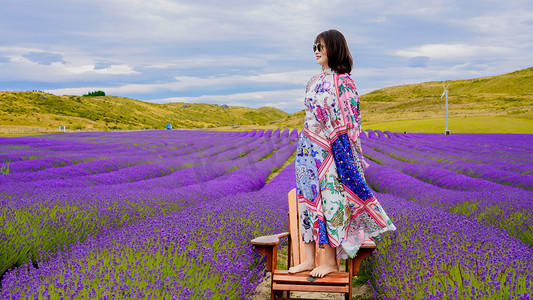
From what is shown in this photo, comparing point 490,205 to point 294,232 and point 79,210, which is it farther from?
point 79,210

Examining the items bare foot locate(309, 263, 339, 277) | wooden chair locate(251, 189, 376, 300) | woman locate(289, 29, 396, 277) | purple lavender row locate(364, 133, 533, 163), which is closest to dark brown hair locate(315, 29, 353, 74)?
woman locate(289, 29, 396, 277)

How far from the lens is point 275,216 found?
15.1 feet

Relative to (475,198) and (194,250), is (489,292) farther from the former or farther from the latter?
(475,198)

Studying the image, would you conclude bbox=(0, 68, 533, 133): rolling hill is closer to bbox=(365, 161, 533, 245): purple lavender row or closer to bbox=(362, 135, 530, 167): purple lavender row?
bbox=(362, 135, 530, 167): purple lavender row

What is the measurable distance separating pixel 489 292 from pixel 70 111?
85924mm

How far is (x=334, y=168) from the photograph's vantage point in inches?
103

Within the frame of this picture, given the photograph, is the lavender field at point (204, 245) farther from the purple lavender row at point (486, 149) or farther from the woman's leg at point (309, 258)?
the purple lavender row at point (486, 149)

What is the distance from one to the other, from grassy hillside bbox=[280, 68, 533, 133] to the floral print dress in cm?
3816

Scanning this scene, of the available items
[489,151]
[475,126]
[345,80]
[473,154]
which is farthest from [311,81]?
[475,126]

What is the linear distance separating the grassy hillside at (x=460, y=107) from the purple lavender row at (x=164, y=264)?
38105 millimetres

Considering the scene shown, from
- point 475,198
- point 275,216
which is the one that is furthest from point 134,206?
point 475,198

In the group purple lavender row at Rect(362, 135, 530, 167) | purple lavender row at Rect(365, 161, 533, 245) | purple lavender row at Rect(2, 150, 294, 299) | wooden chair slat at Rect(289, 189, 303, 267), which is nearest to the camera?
purple lavender row at Rect(2, 150, 294, 299)

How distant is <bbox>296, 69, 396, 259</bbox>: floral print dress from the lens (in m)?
2.59

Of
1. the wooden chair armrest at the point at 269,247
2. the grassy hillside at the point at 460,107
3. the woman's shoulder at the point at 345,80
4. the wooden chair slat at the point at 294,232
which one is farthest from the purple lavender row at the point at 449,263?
the grassy hillside at the point at 460,107
